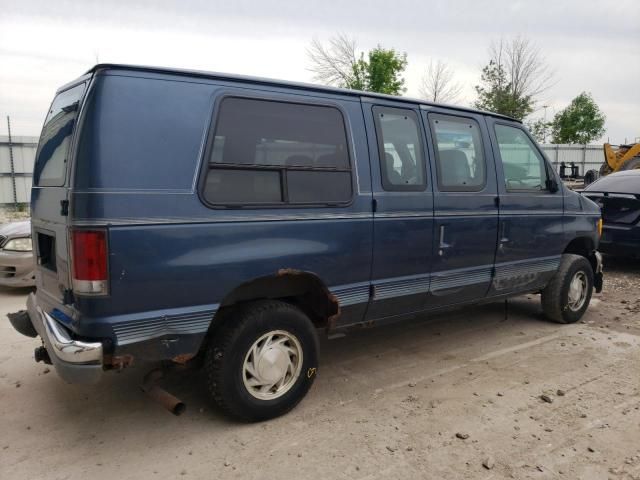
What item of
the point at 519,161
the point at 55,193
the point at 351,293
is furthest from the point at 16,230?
the point at 519,161

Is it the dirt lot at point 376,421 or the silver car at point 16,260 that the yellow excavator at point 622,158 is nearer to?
the dirt lot at point 376,421

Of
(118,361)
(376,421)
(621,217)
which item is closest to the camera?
(118,361)

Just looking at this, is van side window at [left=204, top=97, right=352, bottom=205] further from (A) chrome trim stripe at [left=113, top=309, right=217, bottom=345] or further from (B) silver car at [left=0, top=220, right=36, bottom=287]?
(B) silver car at [left=0, top=220, right=36, bottom=287]

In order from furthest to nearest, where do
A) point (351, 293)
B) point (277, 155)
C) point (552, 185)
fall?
point (552, 185)
point (351, 293)
point (277, 155)

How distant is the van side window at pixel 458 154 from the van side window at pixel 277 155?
105 centimetres

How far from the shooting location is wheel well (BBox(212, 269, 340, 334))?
3.44 m

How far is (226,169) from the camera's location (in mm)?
3234

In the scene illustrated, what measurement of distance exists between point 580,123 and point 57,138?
39.2 meters

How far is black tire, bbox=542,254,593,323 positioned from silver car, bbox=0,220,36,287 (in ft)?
20.0

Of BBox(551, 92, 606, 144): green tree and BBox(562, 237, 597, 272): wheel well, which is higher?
BBox(551, 92, 606, 144): green tree

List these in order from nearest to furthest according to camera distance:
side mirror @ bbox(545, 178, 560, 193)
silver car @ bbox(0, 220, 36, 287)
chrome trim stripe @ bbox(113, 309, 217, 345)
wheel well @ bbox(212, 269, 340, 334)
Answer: chrome trim stripe @ bbox(113, 309, 217, 345) < wheel well @ bbox(212, 269, 340, 334) < side mirror @ bbox(545, 178, 560, 193) < silver car @ bbox(0, 220, 36, 287)

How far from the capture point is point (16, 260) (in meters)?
6.61

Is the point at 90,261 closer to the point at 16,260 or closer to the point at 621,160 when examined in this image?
the point at 16,260

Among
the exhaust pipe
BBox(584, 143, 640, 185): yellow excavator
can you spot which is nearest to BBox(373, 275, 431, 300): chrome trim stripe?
the exhaust pipe
